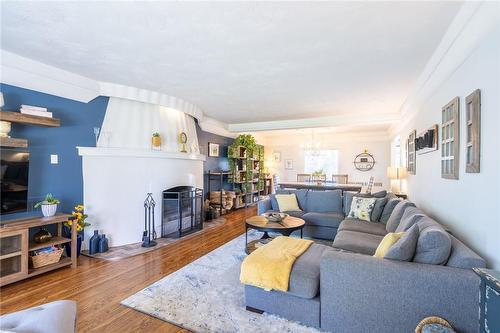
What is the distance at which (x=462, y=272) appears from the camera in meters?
1.60

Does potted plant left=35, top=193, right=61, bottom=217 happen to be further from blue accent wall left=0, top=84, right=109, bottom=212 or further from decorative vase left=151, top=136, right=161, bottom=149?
decorative vase left=151, top=136, right=161, bottom=149

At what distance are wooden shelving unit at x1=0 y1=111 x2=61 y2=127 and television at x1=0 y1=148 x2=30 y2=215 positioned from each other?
1.13 ft

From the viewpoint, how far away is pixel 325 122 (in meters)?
5.95

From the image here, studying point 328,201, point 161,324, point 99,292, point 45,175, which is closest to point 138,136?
point 45,175

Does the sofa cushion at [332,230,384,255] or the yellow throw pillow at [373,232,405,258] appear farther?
the sofa cushion at [332,230,384,255]

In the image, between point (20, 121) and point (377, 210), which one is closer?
point (20, 121)

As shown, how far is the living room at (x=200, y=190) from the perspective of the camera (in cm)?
175

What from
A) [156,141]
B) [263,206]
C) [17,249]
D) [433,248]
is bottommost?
[17,249]

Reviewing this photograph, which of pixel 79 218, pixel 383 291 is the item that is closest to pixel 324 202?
pixel 383 291

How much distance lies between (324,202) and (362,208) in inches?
33.5

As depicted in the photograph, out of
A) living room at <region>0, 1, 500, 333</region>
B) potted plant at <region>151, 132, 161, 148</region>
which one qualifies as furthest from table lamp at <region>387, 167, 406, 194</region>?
potted plant at <region>151, 132, 161, 148</region>

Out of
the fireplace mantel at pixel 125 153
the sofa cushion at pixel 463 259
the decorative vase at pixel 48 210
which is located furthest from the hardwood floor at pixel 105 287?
the sofa cushion at pixel 463 259

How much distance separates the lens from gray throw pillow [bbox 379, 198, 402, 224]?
3816 mm

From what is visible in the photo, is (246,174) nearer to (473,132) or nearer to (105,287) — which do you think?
(105,287)
